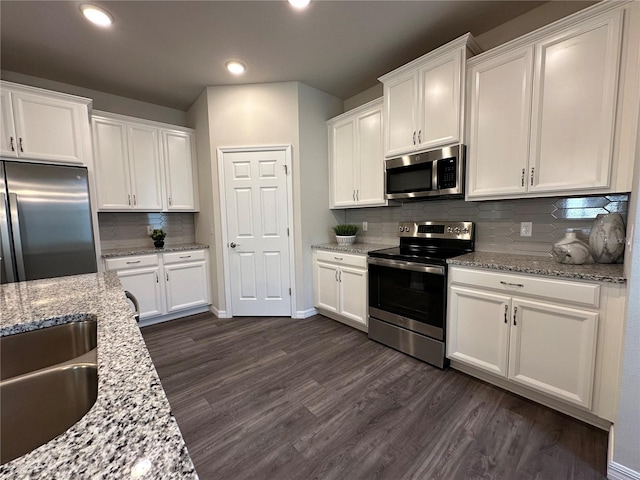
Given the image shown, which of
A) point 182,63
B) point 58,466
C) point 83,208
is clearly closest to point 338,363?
point 58,466

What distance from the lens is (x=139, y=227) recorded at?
360cm

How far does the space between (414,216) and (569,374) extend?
5.72 ft

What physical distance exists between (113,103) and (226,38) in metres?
1.99

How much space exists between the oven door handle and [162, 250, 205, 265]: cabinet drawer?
2189mm

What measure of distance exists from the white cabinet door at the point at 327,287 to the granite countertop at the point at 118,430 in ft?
7.75

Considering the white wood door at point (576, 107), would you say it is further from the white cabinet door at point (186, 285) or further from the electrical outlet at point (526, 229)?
the white cabinet door at point (186, 285)

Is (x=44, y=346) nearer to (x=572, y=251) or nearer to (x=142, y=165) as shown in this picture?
(x=572, y=251)

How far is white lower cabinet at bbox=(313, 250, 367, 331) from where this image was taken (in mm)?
2852

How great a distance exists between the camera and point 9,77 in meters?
2.79

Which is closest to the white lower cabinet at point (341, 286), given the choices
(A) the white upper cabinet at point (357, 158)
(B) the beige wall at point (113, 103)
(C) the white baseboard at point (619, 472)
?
(A) the white upper cabinet at point (357, 158)

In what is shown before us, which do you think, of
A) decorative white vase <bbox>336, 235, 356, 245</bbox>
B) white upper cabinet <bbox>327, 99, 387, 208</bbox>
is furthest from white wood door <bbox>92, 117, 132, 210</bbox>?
decorative white vase <bbox>336, 235, 356, 245</bbox>

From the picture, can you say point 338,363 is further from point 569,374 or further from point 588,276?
point 588,276

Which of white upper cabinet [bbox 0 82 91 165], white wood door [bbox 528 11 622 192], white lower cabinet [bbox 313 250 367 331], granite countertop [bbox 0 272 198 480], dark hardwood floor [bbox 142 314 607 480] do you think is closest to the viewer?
granite countertop [bbox 0 272 198 480]

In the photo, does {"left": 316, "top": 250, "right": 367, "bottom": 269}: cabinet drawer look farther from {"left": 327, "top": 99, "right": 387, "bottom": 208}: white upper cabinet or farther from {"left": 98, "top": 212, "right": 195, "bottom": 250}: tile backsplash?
{"left": 98, "top": 212, "right": 195, "bottom": 250}: tile backsplash
